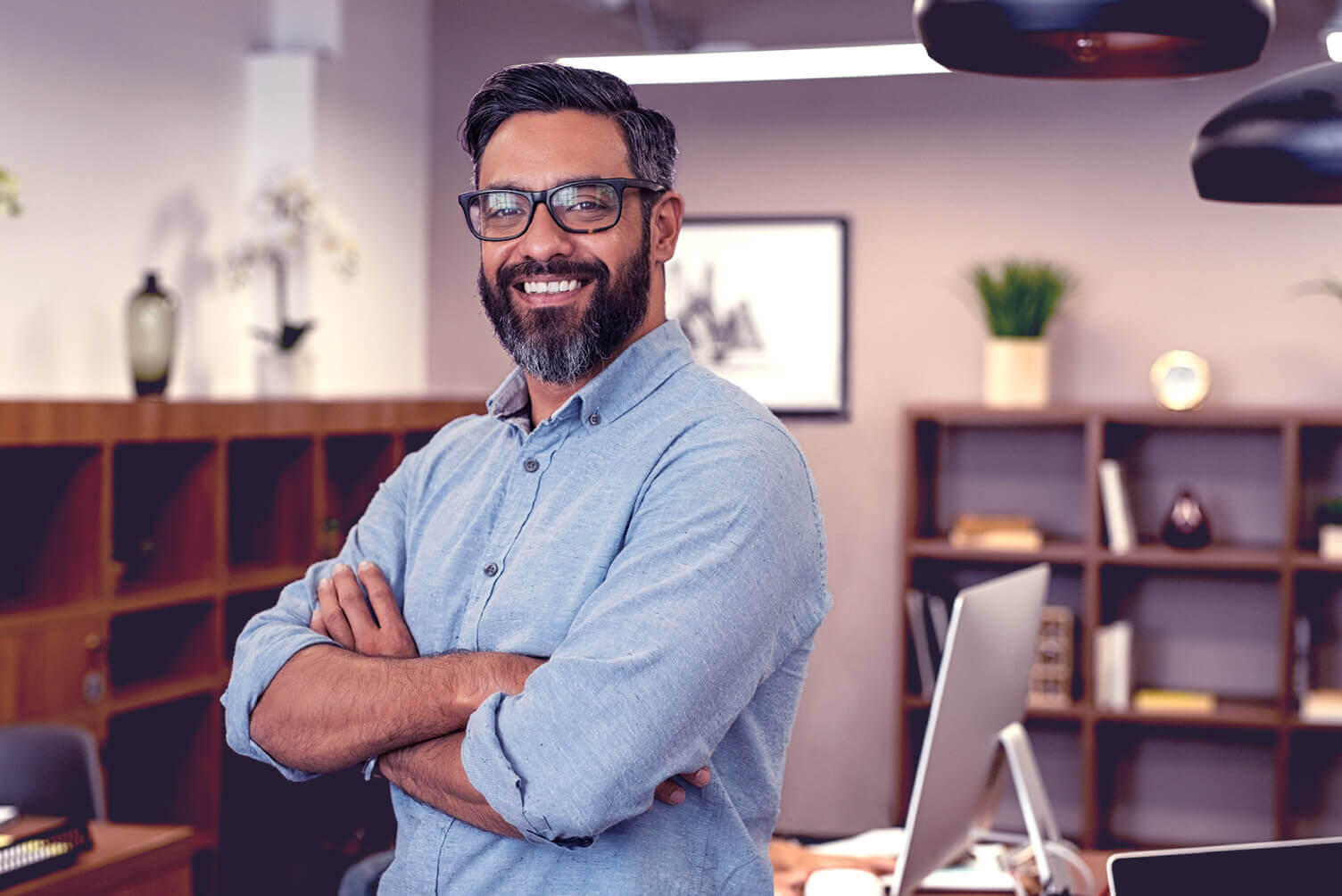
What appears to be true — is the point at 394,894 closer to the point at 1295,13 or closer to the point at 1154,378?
the point at 1154,378

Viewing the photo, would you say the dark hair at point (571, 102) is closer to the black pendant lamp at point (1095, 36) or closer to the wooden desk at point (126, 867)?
the black pendant lamp at point (1095, 36)

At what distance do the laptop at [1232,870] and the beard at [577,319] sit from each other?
0.81 metres

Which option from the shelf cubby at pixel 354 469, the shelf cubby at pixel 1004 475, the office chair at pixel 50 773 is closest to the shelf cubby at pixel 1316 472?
the shelf cubby at pixel 1004 475

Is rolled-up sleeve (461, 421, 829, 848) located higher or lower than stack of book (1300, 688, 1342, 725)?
higher

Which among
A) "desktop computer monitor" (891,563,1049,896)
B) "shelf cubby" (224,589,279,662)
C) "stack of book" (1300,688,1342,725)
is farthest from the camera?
"stack of book" (1300,688,1342,725)

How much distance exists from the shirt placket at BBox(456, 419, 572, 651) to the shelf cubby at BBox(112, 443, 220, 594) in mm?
2466

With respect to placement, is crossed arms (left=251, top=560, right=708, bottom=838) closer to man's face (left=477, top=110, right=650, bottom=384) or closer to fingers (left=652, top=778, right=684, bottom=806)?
fingers (left=652, top=778, right=684, bottom=806)

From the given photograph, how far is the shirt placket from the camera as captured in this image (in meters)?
1.65

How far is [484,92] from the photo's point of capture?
1.76 m

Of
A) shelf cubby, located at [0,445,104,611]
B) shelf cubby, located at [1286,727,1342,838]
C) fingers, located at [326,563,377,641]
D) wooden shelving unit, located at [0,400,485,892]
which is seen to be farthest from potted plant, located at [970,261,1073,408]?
fingers, located at [326,563,377,641]

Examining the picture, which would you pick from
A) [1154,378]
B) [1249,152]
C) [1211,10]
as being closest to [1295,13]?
[1154,378]

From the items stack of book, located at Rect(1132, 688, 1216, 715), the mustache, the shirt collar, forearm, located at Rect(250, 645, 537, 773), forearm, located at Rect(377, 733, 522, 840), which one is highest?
the mustache

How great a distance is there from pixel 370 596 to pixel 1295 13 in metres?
4.67

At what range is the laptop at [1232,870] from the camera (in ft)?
4.80
